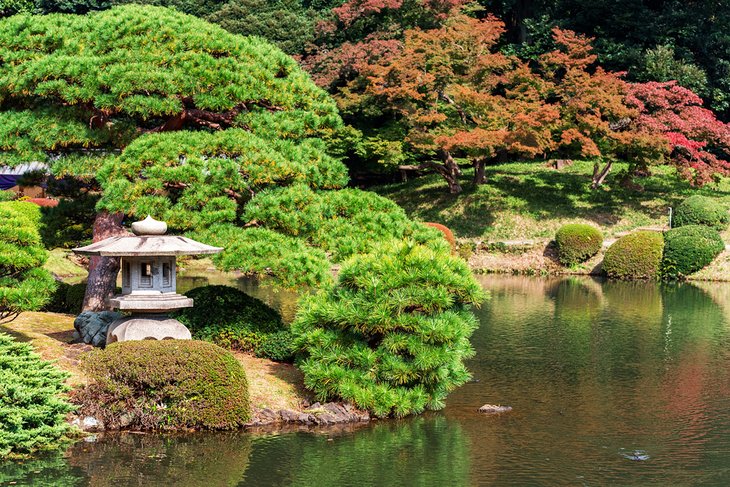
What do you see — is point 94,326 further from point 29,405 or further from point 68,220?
point 29,405

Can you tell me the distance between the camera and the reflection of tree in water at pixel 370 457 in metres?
10.9

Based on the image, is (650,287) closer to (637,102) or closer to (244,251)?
(637,102)

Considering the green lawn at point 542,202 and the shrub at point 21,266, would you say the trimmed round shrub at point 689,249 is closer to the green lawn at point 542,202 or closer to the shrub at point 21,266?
the green lawn at point 542,202

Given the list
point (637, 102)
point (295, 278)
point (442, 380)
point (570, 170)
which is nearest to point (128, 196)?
point (295, 278)

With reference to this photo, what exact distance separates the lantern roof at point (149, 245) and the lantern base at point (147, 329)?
1021 millimetres

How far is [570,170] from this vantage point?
42500 mm

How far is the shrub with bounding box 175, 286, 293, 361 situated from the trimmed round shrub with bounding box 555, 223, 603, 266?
61.9ft

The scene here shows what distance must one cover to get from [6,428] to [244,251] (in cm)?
487

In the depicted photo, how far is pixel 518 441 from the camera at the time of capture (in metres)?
12.6

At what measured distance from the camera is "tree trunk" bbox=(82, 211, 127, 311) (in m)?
17.6

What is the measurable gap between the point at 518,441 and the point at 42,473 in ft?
19.8

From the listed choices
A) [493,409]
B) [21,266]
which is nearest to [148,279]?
[21,266]

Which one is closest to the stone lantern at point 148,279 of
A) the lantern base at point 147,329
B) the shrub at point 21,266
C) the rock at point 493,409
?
the lantern base at point 147,329

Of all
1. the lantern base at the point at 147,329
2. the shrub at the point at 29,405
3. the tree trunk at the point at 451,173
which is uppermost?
the tree trunk at the point at 451,173
